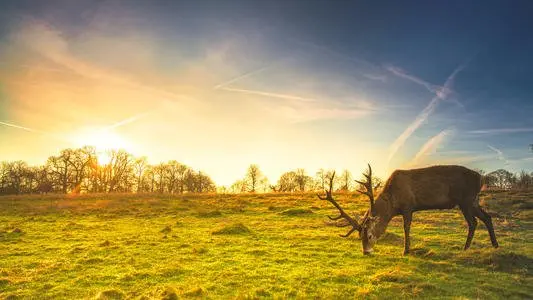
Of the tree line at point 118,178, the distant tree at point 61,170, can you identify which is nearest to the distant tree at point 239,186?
the tree line at point 118,178

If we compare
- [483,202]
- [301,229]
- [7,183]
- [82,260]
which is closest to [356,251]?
[301,229]

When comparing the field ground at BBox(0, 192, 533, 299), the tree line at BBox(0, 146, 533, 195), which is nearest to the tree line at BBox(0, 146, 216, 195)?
the tree line at BBox(0, 146, 533, 195)

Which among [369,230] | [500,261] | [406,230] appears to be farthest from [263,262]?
[500,261]

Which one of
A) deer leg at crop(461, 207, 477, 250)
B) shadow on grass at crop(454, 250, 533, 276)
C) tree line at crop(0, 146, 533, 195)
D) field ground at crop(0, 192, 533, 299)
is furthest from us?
tree line at crop(0, 146, 533, 195)

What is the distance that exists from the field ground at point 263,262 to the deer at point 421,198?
97cm

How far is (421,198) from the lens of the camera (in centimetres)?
1503

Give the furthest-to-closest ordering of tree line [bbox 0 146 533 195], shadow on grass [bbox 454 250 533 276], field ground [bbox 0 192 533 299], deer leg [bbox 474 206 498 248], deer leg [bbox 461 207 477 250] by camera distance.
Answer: tree line [bbox 0 146 533 195] < deer leg [bbox 461 207 477 250] < deer leg [bbox 474 206 498 248] < shadow on grass [bbox 454 250 533 276] < field ground [bbox 0 192 533 299]

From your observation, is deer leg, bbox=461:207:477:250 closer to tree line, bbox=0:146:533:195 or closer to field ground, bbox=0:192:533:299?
field ground, bbox=0:192:533:299

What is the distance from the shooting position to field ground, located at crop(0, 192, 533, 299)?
10.1 metres

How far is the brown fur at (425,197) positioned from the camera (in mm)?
14547

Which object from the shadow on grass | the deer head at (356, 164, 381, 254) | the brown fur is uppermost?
the brown fur

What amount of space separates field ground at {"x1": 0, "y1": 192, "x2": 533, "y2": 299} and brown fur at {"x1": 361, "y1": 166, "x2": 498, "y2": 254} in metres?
1.02

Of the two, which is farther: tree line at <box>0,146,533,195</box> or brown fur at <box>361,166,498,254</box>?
tree line at <box>0,146,533,195</box>

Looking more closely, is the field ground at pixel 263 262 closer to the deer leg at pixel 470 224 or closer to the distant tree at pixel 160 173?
the deer leg at pixel 470 224
